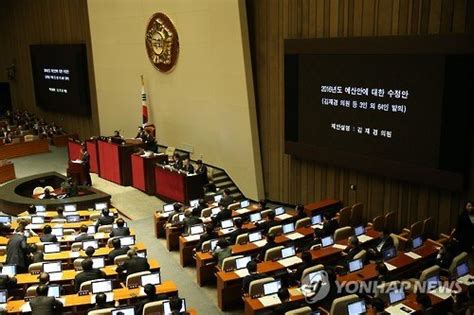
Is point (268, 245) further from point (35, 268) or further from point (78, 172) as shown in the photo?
point (78, 172)

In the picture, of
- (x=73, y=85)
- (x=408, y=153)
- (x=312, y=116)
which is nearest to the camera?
(x=408, y=153)

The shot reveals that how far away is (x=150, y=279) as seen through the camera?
867 centimetres

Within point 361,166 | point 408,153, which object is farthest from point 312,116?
point 408,153

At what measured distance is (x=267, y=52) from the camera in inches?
566

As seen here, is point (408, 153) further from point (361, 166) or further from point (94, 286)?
point (94, 286)

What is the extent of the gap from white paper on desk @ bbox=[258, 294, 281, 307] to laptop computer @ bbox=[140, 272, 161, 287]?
1.84m

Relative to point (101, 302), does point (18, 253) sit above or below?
below

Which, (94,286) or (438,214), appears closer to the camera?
(94,286)

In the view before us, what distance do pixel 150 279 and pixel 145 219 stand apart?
5552 millimetres

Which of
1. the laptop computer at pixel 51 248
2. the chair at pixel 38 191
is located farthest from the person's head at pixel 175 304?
the chair at pixel 38 191

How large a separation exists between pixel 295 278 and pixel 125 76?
13.3 metres

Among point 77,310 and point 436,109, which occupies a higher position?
point 436,109

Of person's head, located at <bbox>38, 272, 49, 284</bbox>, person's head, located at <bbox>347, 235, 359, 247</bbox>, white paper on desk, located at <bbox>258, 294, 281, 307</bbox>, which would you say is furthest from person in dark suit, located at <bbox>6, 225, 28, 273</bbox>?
person's head, located at <bbox>347, 235, 359, 247</bbox>

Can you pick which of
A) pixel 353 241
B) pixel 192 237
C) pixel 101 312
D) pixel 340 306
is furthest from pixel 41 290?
pixel 353 241
